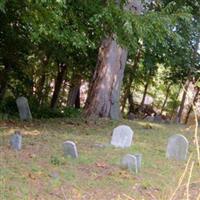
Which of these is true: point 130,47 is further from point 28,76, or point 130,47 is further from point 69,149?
point 28,76

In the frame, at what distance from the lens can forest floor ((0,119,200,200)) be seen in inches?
233

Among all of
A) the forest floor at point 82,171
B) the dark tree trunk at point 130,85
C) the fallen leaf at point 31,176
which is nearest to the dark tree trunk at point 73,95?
the dark tree trunk at point 130,85

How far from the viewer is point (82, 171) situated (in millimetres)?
6945

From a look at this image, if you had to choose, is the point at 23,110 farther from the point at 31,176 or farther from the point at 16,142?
the point at 31,176

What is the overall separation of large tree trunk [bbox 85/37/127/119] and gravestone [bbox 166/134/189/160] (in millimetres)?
5437

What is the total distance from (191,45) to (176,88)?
334 inches

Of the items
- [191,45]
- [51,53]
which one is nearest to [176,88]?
[191,45]

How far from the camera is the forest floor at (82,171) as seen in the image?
19.4ft

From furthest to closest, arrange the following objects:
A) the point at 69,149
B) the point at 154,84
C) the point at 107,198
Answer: the point at 154,84 < the point at 69,149 < the point at 107,198

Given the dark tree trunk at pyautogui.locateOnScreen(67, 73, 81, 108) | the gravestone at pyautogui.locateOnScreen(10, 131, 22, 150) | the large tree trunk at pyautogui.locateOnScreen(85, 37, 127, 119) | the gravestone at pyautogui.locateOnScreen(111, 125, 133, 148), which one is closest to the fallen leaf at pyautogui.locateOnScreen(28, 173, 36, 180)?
the gravestone at pyautogui.locateOnScreen(10, 131, 22, 150)

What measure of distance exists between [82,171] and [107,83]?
7.26 meters

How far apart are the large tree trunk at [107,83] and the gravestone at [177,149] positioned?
544cm

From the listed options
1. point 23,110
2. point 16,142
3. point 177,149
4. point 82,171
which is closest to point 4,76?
point 23,110

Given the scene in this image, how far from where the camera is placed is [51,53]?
55.7ft
